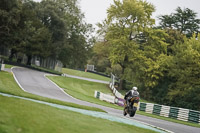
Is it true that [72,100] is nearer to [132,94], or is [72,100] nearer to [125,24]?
[132,94]

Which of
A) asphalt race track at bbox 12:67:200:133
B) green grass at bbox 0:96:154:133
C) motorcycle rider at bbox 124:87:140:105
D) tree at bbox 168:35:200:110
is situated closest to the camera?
green grass at bbox 0:96:154:133

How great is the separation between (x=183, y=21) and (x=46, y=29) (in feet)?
86.0

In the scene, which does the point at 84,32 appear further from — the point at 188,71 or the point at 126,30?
the point at 188,71

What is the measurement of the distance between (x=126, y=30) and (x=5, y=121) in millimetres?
42456

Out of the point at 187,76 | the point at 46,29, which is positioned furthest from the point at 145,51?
the point at 46,29

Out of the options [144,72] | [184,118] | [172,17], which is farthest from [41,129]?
[172,17]

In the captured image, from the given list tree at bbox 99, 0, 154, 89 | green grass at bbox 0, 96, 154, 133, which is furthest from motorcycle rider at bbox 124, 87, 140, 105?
tree at bbox 99, 0, 154, 89

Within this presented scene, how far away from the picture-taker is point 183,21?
189 ft

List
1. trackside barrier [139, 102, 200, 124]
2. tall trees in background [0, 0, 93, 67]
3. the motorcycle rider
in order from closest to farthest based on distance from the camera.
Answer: the motorcycle rider → trackside barrier [139, 102, 200, 124] → tall trees in background [0, 0, 93, 67]

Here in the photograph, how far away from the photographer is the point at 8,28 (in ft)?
166

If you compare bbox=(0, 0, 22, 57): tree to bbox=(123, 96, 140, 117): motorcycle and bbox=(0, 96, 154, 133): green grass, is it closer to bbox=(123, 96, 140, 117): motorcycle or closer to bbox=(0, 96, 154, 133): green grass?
bbox=(123, 96, 140, 117): motorcycle

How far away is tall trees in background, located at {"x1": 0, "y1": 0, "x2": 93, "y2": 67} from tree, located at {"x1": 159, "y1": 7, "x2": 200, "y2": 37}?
18296mm

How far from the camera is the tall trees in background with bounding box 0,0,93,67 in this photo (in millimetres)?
52156

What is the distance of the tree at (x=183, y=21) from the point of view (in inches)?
2206
